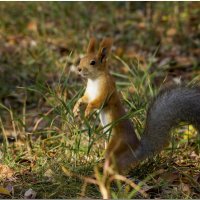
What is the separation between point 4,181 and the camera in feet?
14.5

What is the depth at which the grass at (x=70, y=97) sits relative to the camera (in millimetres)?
4328

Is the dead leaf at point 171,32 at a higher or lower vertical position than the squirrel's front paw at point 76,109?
higher

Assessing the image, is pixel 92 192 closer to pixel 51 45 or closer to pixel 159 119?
pixel 159 119

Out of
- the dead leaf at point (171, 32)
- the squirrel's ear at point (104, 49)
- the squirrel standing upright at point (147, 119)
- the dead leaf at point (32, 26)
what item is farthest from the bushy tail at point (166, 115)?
the dead leaf at point (171, 32)

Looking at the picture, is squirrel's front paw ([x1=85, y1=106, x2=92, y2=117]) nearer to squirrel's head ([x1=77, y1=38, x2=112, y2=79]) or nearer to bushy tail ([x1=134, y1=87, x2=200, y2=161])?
squirrel's head ([x1=77, y1=38, x2=112, y2=79])

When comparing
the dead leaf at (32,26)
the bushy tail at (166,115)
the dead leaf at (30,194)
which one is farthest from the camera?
the dead leaf at (32,26)

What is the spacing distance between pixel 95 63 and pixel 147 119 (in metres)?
0.58

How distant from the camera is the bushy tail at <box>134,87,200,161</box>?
4305 millimetres

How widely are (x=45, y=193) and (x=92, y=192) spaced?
0.31 metres

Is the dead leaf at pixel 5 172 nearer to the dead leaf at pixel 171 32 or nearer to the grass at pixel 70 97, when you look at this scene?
the grass at pixel 70 97

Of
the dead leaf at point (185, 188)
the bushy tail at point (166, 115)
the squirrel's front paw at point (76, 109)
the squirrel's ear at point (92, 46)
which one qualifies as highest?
the squirrel's ear at point (92, 46)

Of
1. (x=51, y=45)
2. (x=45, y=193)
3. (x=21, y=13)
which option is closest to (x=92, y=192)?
(x=45, y=193)

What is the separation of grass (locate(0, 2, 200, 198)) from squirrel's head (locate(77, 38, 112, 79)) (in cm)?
27

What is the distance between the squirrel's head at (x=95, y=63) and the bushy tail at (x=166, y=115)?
1.62 feet
